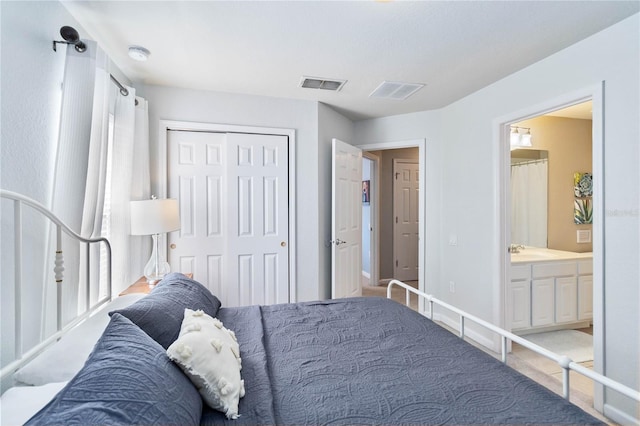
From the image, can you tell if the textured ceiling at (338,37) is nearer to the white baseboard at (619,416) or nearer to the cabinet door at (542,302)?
the cabinet door at (542,302)

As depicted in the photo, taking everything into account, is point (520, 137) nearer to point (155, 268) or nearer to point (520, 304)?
point (520, 304)

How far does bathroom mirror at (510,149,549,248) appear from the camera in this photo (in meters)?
3.59

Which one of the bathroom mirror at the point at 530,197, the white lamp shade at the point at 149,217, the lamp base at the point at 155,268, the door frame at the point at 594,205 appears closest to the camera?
the door frame at the point at 594,205

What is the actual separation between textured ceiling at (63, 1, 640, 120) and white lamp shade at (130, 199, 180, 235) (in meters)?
1.11

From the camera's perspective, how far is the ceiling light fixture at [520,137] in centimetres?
342

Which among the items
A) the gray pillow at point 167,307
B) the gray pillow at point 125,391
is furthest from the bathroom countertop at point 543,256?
the gray pillow at point 125,391

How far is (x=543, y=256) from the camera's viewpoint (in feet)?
10.5

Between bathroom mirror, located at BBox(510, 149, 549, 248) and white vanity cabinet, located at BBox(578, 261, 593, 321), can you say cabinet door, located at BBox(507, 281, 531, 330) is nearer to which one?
white vanity cabinet, located at BBox(578, 261, 593, 321)

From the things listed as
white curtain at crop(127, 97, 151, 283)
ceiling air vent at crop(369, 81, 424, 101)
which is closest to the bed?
white curtain at crop(127, 97, 151, 283)

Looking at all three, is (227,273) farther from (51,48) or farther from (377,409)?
(377,409)

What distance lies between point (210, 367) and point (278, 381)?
28 centimetres

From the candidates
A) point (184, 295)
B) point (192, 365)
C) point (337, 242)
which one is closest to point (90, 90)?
point (184, 295)

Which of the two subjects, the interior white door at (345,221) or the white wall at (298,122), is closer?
the white wall at (298,122)

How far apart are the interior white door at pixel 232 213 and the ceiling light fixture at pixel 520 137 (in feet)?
8.33
